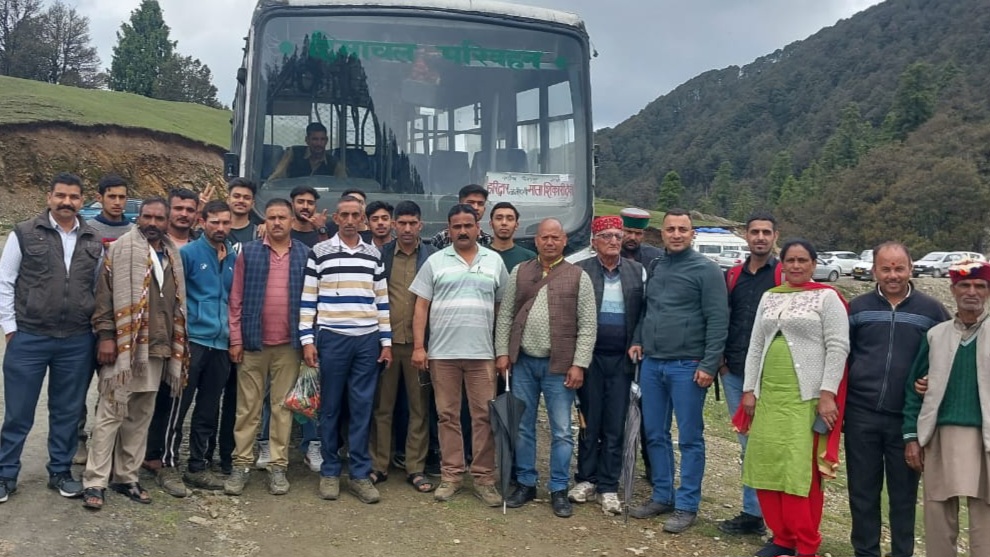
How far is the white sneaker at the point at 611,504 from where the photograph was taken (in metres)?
5.51

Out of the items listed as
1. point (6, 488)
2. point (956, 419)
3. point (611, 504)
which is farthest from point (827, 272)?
point (6, 488)

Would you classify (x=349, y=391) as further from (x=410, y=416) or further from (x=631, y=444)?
(x=631, y=444)

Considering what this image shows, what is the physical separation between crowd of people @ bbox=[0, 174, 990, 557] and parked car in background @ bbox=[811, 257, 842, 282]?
110 ft

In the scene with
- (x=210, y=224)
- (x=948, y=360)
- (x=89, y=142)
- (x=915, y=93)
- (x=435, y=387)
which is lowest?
(x=435, y=387)

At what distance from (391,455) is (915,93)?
262ft

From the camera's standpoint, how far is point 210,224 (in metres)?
5.43

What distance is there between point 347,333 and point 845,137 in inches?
3281

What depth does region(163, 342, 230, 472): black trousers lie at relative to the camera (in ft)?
17.9

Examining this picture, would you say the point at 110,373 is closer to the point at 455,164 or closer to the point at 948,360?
the point at 455,164

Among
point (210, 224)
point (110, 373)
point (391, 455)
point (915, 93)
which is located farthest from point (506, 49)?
point (915, 93)

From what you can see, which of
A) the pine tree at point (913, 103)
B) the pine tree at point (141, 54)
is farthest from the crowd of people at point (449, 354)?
the pine tree at point (913, 103)

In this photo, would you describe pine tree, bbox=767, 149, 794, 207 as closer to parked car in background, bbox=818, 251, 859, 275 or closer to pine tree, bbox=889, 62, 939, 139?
pine tree, bbox=889, 62, 939, 139

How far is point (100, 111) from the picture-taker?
3675 centimetres

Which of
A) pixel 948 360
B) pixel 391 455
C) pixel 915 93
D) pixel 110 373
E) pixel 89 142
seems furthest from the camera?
pixel 915 93
